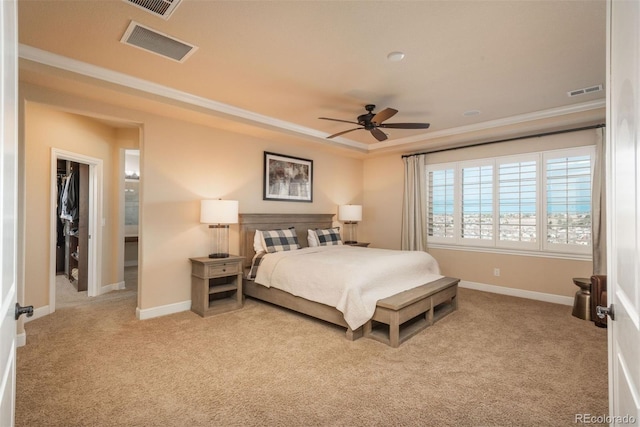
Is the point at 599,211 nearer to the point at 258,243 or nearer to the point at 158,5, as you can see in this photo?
the point at 258,243

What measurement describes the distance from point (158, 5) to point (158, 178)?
7.14ft

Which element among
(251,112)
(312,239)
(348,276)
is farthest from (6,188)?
(312,239)

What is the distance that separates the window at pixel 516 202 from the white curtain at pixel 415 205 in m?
0.16

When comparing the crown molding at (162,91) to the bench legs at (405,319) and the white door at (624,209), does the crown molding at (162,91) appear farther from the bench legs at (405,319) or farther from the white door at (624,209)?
the white door at (624,209)

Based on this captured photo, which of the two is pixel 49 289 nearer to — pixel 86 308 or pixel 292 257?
pixel 86 308

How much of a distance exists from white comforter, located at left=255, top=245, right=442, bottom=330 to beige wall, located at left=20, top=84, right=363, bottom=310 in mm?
1089

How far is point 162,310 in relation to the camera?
3.93m

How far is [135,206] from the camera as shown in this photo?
762 cm

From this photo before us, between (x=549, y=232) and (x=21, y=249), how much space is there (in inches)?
246

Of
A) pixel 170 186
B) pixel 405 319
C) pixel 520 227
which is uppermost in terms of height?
pixel 170 186

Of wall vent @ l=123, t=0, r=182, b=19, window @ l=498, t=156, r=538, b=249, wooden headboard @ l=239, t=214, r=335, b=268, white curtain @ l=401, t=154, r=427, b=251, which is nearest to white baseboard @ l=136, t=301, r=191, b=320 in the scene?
wooden headboard @ l=239, t=214, r=335, b=268

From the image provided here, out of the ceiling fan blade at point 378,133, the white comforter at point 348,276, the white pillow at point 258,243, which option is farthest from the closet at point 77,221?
the ceiling fan blade at point 378,133

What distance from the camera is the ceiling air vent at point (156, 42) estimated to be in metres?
2.47

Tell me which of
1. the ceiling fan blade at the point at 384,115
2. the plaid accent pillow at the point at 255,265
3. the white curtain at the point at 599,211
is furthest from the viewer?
the plaid accent pillow at the point at 255,265
